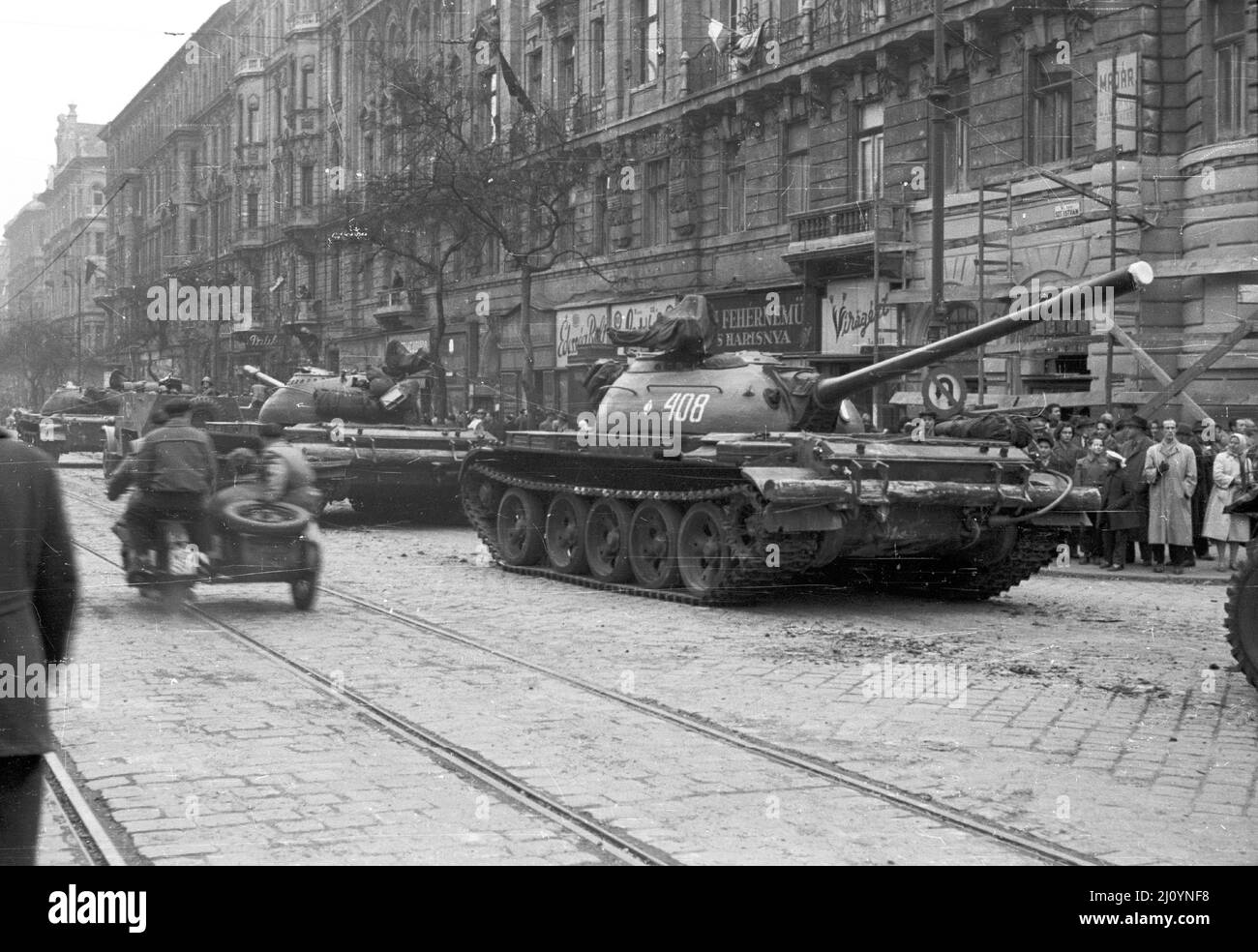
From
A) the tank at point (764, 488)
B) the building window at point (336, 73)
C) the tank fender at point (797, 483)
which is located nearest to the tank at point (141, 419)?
the tank at point (764, 488)

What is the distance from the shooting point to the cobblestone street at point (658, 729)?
5293 mm

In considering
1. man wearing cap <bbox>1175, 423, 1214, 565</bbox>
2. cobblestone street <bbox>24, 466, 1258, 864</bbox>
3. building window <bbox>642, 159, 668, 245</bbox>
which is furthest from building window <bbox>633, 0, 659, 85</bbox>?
cobblestone street <bbox>24, 466, 1258, 864</bbox>

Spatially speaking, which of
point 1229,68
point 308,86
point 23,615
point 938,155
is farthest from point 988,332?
point 308,86

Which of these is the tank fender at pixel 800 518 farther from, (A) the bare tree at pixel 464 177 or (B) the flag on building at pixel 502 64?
(B) the flag on building at pixel 502 64

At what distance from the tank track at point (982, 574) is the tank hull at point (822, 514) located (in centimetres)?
1

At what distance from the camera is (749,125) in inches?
1135

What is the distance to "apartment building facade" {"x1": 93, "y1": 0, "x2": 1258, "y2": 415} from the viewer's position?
19953 millimetres

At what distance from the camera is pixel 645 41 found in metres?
32.1

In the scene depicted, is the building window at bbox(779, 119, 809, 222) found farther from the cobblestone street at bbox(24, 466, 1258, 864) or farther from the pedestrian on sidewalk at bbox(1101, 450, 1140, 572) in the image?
the cobblestone street at bbox(24, 466, 1258, 864)

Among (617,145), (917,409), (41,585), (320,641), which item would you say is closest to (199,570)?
(320,641)

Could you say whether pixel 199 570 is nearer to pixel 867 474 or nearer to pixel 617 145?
pixel 867 474

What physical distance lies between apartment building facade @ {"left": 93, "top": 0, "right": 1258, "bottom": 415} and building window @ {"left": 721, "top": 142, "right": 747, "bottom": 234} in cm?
10

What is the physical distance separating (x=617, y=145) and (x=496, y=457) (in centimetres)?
1857

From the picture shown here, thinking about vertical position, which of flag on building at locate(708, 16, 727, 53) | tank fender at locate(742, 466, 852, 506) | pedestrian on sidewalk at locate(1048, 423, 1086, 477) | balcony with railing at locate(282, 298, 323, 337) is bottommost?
tank fender at locate(742, 466, 852, 506)
